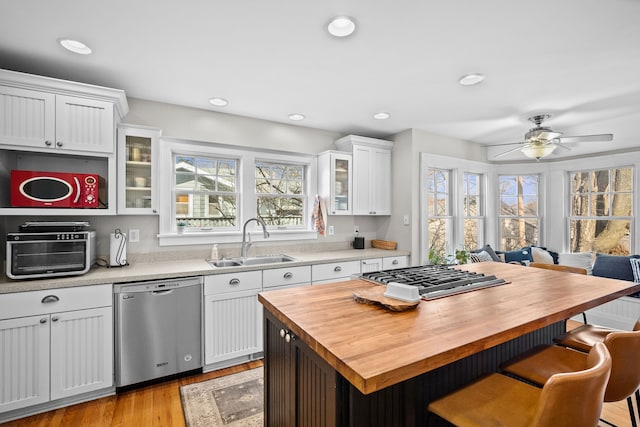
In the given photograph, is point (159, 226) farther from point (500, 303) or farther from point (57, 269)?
point (500, 303)

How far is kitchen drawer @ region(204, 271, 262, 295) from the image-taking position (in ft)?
8.75

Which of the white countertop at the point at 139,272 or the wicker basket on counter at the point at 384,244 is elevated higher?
the wicker basket on counter at the point at 384,244

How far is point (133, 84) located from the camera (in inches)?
104

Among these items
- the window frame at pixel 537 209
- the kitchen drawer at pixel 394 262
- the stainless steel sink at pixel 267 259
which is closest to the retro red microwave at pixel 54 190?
the stainless steel sink at pixel 267 259

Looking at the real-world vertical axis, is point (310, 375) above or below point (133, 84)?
below

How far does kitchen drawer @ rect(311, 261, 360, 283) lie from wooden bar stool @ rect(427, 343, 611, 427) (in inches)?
78.6

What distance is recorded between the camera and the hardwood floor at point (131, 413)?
→ 2068mm

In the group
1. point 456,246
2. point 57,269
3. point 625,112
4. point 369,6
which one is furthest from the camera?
point 456,246

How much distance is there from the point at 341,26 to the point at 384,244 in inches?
114

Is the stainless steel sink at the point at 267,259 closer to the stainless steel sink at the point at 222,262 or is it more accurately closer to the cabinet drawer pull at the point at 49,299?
the stainless steel sink at the point at 222,262

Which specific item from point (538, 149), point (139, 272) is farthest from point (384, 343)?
point (538, 149)

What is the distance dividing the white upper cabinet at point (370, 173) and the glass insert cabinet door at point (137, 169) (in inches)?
87.1

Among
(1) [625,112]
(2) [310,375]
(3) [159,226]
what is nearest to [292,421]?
(2) [310,375]

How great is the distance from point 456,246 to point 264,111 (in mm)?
3232
